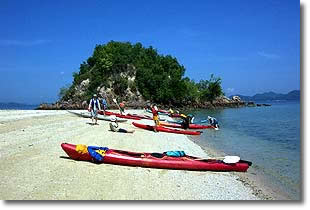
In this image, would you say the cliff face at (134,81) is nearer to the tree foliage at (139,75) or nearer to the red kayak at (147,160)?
the tree foliage at (139,75)

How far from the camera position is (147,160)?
1002cm

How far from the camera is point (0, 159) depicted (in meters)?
10.4

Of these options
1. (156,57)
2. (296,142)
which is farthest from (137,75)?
(296,142)

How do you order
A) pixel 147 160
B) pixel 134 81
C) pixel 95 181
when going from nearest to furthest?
pixel 95 181
pixel 147 160
pixel 134 81

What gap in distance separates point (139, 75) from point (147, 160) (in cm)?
6543

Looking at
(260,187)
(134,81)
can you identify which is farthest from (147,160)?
(134,81)

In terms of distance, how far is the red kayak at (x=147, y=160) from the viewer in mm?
10000

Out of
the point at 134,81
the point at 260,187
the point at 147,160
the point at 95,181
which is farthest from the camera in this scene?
the point at 134,81

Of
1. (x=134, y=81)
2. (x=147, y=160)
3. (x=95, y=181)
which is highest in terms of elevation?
(x=134, y=81)

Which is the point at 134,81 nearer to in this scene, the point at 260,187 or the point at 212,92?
the point at 212,92

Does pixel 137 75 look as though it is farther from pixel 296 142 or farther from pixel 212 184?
pixel 212 184

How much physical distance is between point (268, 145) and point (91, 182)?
13.2 meters

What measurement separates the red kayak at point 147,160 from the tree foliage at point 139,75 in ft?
202

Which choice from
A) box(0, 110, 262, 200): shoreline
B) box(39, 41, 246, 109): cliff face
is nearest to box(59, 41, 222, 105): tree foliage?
box(39, 41, 246, 109): cliff face
